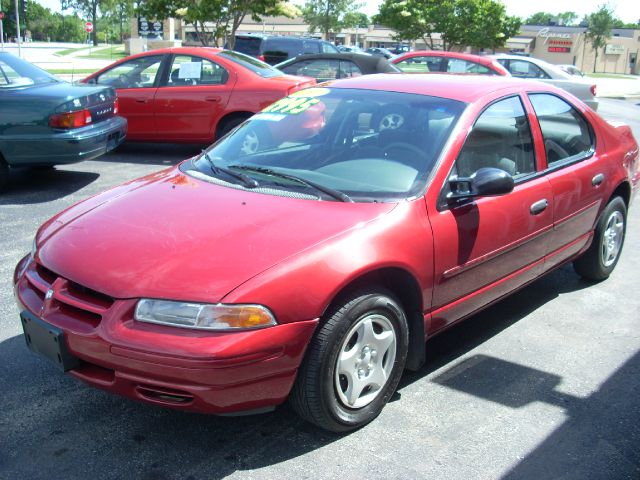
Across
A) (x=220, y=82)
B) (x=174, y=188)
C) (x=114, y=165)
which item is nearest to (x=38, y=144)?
(x=114, y=165)

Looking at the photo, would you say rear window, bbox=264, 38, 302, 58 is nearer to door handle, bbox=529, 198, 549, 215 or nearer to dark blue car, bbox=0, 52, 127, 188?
dark blue car, bbox=0, 52, 127, 188

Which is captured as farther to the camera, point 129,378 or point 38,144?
point 38,144

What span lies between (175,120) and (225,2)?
1250 cm

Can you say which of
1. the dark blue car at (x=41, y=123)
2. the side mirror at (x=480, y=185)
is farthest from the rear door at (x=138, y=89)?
the side mirror at (x=480, y=185)

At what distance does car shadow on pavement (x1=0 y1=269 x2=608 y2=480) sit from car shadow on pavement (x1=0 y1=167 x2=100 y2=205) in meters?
3.84

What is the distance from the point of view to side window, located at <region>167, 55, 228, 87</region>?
9.28 m

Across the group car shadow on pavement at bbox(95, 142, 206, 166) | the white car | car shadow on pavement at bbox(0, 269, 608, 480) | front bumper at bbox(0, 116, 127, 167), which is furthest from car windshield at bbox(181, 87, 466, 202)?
the white car

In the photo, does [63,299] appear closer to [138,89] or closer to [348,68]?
[138,89]

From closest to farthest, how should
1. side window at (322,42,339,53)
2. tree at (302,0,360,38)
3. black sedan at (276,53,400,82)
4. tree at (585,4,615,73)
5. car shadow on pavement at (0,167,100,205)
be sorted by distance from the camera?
car shadow on pavement at (0,167,100,205) → black sedan at (276,53,400,82) → side window at (322,42,339,53) → tree at (302,0,360,38) → tree at (585,4,615,73)

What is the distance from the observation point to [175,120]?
366 inches

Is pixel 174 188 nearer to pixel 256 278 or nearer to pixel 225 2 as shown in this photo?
pixel 256 278

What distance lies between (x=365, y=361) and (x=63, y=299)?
4.37 feet

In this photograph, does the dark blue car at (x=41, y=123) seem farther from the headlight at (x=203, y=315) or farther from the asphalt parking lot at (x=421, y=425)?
the headlight at (x=203, y=315)

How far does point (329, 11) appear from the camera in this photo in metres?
56.4
